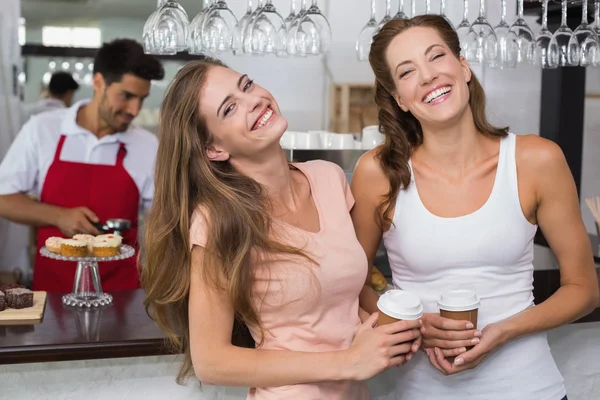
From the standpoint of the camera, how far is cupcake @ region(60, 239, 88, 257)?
2.34 meters

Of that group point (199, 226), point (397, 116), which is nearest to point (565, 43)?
point (397, 116)

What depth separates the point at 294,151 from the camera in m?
2.98

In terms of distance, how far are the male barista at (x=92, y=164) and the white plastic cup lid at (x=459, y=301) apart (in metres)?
1.92

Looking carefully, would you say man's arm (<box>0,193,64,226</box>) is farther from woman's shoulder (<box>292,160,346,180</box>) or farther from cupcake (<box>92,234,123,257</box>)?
woman's shoulder (<box>292,160,346,180</box>)

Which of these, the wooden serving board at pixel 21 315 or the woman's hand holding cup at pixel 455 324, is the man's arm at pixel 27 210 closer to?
the wooden serving board at pixel 21 315

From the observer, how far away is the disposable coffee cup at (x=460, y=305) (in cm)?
172

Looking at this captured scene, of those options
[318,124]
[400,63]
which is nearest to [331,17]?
[318,124]

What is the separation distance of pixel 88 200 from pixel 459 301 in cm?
210

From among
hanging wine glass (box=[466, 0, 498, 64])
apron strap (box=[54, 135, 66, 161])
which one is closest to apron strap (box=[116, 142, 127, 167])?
apron strap (box=[54, 135, 66, 161])

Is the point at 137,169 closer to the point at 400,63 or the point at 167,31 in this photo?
the point at 167,31

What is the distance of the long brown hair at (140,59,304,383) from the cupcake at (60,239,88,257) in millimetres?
564

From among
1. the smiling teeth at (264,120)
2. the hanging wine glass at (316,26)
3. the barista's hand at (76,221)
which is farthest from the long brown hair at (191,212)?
the barista's hand at (76,221)

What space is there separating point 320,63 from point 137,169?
1233mm

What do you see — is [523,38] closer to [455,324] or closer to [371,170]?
[371,170]
